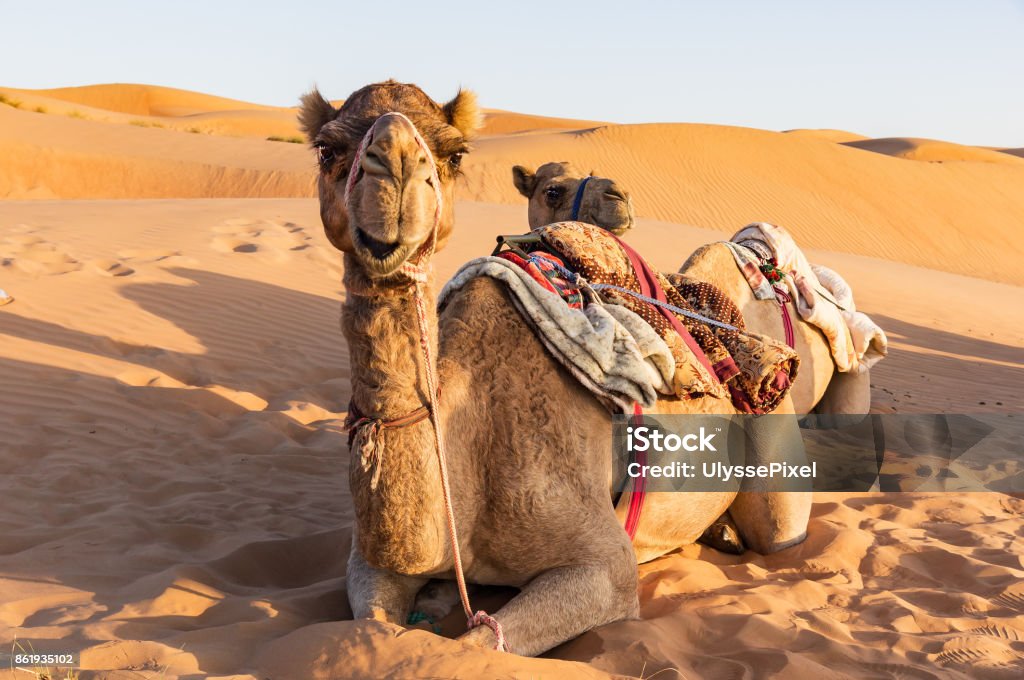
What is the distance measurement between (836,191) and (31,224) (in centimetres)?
3175

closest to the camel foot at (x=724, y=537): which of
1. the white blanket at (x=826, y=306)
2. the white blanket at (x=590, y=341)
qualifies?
the white blanket at (x=590, y=341)

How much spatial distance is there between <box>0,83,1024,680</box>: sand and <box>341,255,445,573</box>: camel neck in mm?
292

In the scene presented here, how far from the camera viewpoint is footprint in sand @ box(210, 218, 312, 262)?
12547 mm

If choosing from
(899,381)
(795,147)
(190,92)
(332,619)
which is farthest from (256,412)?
(190,92)

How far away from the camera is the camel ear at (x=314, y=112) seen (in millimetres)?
2959

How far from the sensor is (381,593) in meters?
3.23

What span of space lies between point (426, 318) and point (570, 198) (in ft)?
10.3

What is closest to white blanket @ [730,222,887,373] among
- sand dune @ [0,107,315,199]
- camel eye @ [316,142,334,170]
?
camel eye @ [316,142,334,170]

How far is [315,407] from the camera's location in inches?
281

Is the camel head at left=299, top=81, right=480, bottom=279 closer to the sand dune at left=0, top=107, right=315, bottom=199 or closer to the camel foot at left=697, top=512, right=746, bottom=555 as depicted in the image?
the camel foot at left=697, top=512, right=746, bottom=555

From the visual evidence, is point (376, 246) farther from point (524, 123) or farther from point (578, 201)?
point (524, 123)

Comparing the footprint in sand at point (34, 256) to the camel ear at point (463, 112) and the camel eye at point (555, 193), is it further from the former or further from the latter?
the camel ear at point (463, 112)

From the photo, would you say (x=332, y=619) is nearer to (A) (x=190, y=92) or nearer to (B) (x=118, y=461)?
(B) (x=118, y=461)

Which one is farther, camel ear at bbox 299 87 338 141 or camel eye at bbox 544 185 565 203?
camel eye at bbox 544 185 565 203
